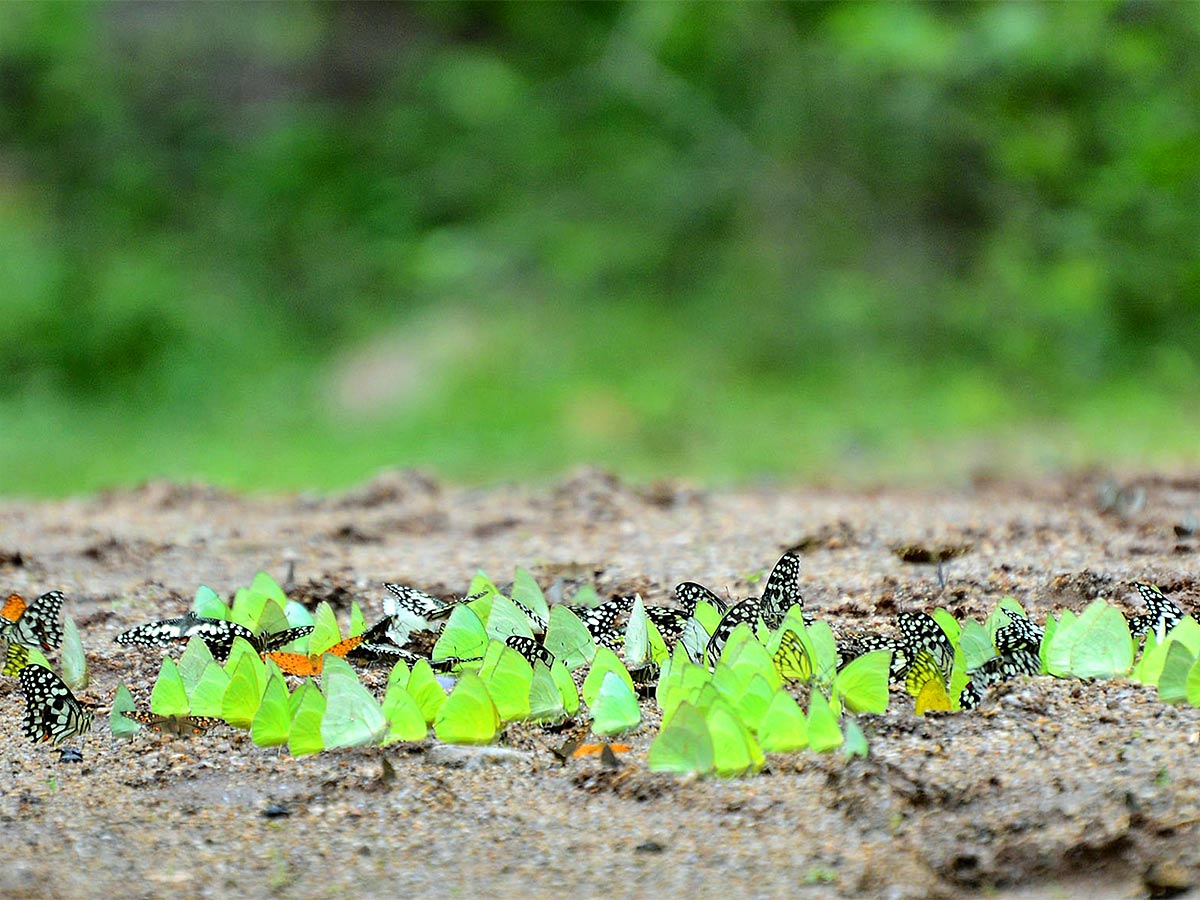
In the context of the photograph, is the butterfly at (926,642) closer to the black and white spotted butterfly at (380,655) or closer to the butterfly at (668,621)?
the butterfly at (668,621)

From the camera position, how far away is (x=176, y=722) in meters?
1.73

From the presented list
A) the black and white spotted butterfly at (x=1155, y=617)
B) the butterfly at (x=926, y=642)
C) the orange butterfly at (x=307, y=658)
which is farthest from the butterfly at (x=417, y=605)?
the black and white spotted butterfly at (x=1155, y=617)

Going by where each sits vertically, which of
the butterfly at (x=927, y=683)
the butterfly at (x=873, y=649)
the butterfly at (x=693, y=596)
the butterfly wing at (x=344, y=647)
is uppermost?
the butterfly at (x=693, y=596)

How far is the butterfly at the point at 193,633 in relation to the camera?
2.02 metres

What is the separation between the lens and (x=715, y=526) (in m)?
2.97

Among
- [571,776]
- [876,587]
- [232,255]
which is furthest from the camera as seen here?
[232,255]

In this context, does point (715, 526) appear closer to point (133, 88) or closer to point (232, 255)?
point (232, 255)

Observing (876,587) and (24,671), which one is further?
(876,587)

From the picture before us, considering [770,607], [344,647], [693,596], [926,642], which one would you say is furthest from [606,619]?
[926,642]

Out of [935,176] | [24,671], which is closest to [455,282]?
[935,176]

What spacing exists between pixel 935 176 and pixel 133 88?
4341mm

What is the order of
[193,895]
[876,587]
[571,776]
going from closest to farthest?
1. [193,895]
2. [571,776]
3. [876,587]

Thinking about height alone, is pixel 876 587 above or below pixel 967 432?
below

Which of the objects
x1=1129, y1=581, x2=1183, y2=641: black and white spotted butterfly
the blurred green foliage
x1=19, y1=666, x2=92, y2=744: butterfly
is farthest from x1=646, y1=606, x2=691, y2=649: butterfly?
the blurred green foliage
